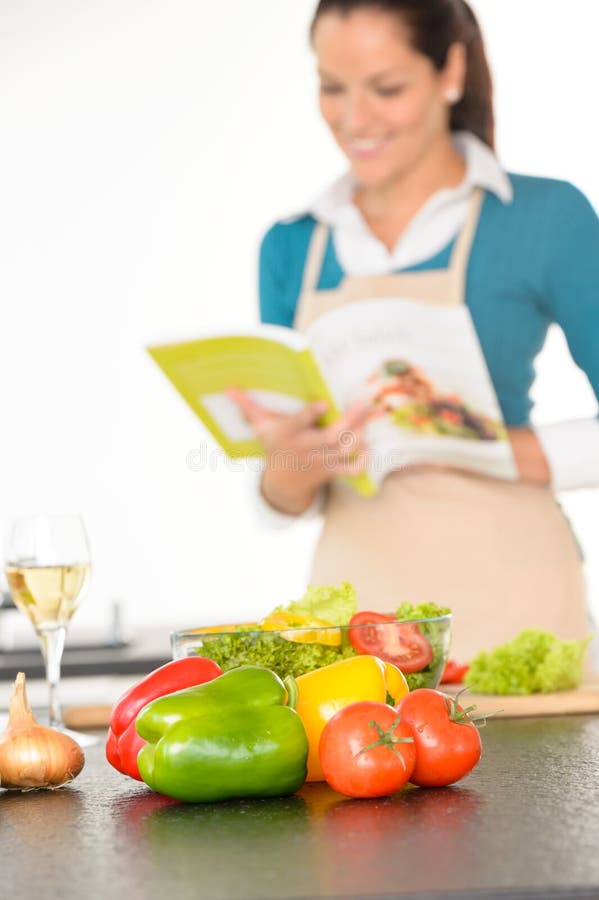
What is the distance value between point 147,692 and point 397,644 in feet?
0.71

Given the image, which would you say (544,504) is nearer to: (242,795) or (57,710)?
(57,710)

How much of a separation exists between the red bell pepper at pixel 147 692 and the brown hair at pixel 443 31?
154cm

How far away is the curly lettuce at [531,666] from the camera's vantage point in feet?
4.33

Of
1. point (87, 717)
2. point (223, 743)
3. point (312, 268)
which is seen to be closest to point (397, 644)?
point (223, 743)

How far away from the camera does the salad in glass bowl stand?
941 millimetres

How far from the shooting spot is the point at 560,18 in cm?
427

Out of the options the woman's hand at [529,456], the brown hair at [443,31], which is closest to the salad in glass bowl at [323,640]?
the woman's hand at [529,456]

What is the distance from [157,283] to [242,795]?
367cm

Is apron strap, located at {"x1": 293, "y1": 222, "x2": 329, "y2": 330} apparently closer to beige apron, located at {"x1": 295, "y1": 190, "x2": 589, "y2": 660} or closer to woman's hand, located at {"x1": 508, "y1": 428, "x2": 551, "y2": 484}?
beige apron, located at {"x1": 295, "y1": 190, "x2": 589, "y2": 660}

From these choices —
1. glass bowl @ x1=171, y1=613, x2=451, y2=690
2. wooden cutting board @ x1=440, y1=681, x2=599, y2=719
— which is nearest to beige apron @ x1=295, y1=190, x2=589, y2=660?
wooden cutting board @ x1=440, y1=681, x2=599, y2=719

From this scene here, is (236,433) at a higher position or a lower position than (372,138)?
lower

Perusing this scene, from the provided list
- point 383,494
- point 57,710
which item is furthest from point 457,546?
point 57,710

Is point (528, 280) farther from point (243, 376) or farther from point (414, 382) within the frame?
point (243, 376)

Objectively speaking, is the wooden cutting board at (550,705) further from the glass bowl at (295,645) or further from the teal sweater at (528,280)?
the teal sweater at (528,280)
